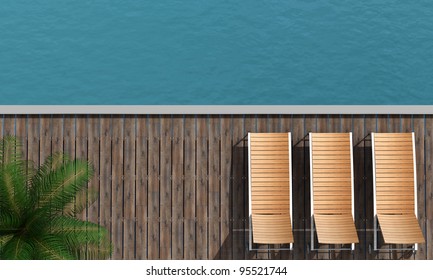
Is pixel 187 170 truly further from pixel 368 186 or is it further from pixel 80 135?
pixel 368 186

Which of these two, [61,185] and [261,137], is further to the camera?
[261,137]

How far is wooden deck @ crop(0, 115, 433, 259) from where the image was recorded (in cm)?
1201

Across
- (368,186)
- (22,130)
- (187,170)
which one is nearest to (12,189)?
(22,130)

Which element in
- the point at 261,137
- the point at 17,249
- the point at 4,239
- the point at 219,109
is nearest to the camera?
the point at 17,249

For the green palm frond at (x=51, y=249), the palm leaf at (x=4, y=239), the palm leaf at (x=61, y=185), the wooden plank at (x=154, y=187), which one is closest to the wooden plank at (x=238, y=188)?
the wooden plank at (x=154, y=187)

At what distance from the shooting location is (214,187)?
12086mm

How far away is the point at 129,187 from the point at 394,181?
528 centimetres

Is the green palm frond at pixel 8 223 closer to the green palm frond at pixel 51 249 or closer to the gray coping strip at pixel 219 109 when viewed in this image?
the green palm frond at pixel 51 249
